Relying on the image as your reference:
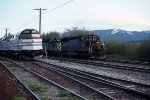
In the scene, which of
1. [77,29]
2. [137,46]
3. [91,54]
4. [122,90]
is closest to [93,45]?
[91,54]

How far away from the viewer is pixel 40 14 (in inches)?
2249

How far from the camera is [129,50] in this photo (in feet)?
133

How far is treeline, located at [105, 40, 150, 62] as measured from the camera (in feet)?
118

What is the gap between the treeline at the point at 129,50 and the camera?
36.0 meters

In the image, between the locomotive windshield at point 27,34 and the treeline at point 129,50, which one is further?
the treeline at point 129,50

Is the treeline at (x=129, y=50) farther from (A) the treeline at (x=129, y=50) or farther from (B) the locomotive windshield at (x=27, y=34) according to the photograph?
(B) the locomotive windshield at (x=27, y=34)

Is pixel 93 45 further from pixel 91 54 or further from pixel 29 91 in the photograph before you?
pixel 29 91

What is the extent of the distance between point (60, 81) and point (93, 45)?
19.7 metres

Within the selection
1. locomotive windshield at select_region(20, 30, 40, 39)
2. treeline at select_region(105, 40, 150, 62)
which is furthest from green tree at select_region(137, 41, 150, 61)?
locomotive windshield at select_region(20, 30, 40, 39)

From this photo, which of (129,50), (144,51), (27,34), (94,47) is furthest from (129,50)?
(27,34)

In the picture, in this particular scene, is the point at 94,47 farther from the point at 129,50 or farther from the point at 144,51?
the point at 129,50

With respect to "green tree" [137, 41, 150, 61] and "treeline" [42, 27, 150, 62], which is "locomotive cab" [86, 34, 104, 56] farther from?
"green tree" [137, 41, 150, 61]

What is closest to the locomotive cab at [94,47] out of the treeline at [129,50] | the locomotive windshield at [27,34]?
the treeline at [129,50]

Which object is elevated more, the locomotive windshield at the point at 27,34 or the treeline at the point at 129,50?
the locomotive windshield at the point at 27,34
